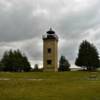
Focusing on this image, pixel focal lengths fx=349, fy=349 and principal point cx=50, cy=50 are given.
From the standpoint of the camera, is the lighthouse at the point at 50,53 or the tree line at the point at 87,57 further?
the tree line at the point at 87,57

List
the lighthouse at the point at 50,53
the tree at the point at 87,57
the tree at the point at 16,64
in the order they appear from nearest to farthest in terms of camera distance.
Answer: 1. the lighthouse at the point at 50,53
2. the tree at the point at 87,57
3. the tree at the point at 16,64

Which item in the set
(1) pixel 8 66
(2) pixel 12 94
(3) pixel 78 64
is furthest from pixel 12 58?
(2) pixel 12 94

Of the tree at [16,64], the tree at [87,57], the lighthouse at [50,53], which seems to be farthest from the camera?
the tree at [16,64]

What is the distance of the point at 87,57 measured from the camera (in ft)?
269

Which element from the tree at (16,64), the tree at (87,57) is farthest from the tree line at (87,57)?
the tree at (16,64)

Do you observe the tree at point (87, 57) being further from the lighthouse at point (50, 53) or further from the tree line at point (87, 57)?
the lighthouse at point (50, 53)

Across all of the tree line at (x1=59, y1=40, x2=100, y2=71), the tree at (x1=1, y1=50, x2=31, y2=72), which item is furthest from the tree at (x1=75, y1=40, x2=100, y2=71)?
the tree at (x1=1, y1=50, x2=31, y2=72)

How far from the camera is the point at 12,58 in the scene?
100125mm

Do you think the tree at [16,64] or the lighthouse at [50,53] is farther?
the tree at [16,64]

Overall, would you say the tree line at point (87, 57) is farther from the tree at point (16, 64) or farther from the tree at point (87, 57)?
the tree at point (16, 64)

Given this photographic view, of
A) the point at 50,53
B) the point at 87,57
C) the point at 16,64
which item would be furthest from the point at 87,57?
the point at 16,64

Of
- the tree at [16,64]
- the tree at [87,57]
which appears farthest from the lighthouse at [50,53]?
the tree at [16,64]

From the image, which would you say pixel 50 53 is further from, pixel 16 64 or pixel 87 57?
pixel 16 64

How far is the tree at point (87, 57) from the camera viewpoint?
269 feet
